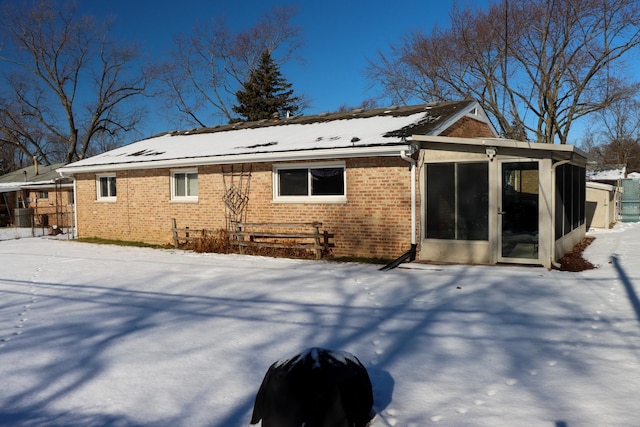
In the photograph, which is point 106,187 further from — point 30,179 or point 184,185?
point 30,179

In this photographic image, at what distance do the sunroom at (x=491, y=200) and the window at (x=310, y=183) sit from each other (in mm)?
2041

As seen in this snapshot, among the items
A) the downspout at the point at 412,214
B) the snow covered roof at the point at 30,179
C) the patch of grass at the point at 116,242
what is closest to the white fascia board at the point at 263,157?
the downspout at the point at 412,214

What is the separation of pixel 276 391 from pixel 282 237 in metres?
8.63

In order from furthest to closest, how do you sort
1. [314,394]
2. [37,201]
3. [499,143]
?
[37,201]
[499,143]
[314,394]

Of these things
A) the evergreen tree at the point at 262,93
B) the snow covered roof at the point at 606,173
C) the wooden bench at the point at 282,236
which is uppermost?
the evergreen tree at the point at 262,93

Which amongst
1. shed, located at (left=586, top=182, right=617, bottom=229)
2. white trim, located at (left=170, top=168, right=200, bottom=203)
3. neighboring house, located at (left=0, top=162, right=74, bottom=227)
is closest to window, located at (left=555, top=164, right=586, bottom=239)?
shed, located at (left=586, top=182, right=617, bottom=229)

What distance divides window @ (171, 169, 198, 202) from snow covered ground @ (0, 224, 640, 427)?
493 cm

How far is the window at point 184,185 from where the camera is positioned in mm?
13680

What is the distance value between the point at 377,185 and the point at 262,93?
27.8 m

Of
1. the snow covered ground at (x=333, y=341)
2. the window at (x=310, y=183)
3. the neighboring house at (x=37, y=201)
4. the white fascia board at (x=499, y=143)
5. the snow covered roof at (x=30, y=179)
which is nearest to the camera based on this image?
the snow covered ground at (x=333, y=341)

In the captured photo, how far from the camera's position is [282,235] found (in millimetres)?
11305

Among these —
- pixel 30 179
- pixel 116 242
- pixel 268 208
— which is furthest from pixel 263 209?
pixel 30 179

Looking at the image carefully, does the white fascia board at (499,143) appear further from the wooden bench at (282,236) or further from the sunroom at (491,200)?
the wooden bench at (282,236)

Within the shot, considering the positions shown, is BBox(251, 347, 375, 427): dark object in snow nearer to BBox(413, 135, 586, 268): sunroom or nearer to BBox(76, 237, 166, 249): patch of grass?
BBox(413, 135, 586, 268): sunroom
